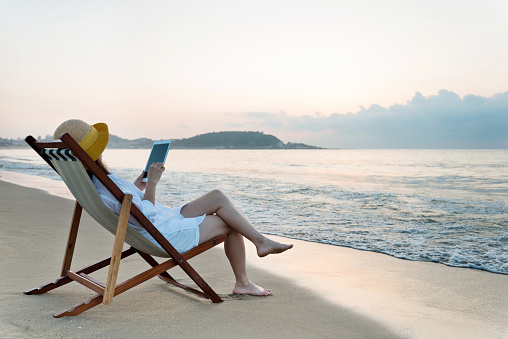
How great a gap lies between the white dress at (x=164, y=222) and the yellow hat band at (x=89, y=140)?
0.29 metres

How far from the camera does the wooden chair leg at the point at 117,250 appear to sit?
2.54 meters

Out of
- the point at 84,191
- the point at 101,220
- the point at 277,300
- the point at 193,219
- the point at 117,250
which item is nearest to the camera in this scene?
the point at 117,250

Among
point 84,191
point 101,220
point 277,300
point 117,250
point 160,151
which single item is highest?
point 160,151

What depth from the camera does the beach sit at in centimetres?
259

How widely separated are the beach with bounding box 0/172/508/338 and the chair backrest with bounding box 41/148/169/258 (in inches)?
17.5

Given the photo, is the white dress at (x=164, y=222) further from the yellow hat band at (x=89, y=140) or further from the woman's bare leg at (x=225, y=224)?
the yellow hat band at (x=89, y=140)

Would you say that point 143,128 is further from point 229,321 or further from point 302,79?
point 229,321

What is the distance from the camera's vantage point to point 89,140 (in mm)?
2588

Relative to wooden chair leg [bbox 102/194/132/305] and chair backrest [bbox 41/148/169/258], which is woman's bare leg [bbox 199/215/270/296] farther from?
wooden chair leg [bbox 102/194/132/305]

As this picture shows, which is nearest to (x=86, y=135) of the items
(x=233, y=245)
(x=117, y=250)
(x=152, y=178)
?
(x=152, y=178)

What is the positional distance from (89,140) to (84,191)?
0.32 metres

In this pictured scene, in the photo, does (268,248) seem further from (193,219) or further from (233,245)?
(193,219)

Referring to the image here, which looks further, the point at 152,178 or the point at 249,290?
the point at 249,290

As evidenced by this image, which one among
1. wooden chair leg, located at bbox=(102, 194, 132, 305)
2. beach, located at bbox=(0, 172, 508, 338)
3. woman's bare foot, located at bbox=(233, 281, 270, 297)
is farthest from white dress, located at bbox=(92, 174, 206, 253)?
woman's bare foot, located at bbox=(233, 281, 270, 297)
